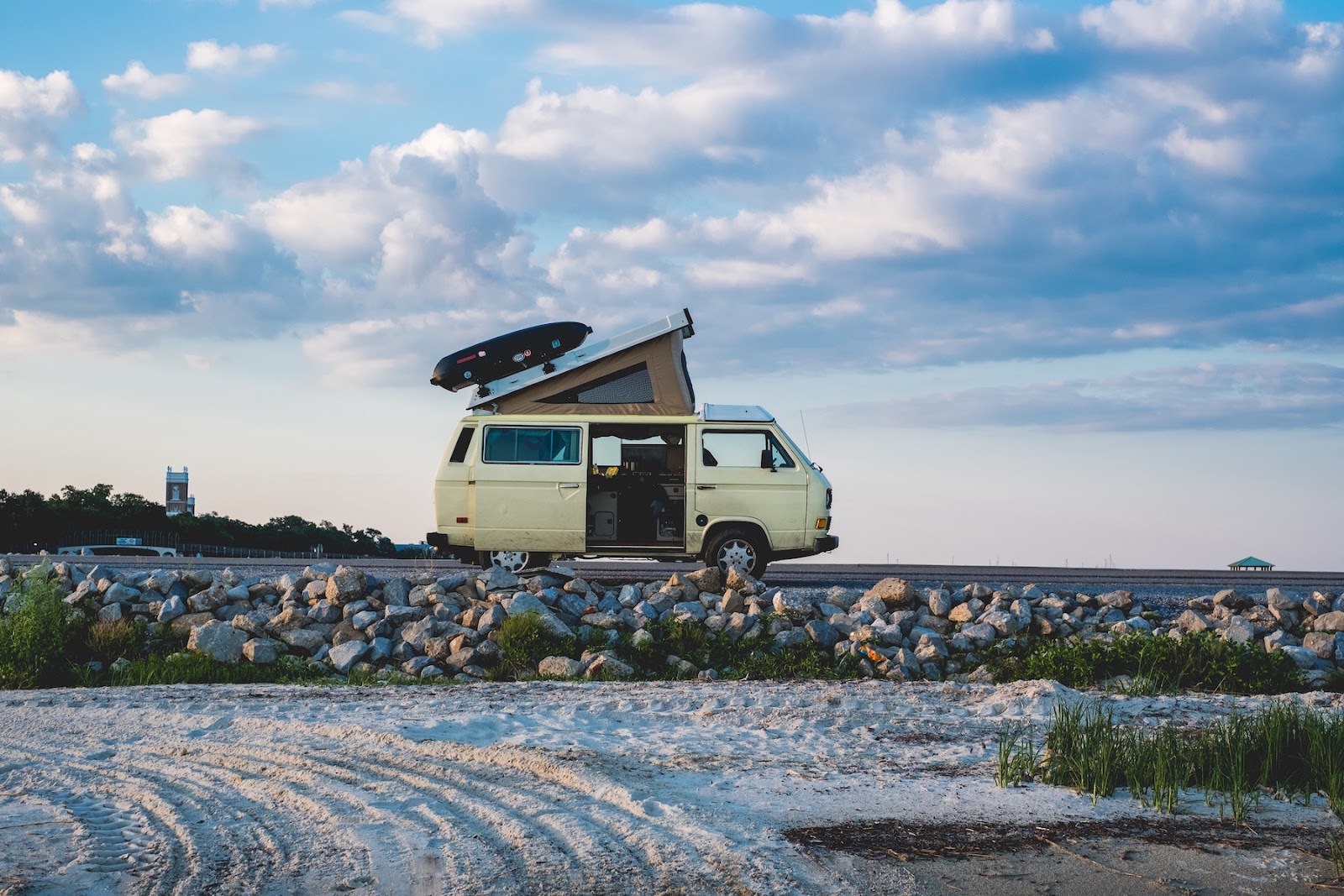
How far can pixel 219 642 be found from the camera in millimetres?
11664

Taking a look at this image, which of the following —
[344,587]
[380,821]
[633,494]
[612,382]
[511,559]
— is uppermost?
[612,382]

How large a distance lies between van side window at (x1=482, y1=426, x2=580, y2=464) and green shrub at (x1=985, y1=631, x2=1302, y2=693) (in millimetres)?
6582

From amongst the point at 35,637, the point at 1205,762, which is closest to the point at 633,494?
the point at 35,637

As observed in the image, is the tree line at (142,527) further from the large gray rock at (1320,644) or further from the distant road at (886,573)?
the large gray rock at (1320,644)

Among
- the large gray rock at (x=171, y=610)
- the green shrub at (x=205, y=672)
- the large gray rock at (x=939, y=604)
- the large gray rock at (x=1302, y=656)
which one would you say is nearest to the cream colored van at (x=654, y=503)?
the large gray rock at (x=939, y=604)

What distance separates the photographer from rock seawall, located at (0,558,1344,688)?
11578 mm

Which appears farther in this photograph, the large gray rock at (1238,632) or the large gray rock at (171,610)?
the large gray rock at (171,610)

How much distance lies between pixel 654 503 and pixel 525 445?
181 cm

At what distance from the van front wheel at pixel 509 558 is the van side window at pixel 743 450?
2.57m

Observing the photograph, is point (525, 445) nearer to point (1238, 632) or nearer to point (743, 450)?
point (743, 450)

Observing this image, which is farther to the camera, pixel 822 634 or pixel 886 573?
pixel 886 573

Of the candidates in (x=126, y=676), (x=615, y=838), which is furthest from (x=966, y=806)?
(x=126, y=676)

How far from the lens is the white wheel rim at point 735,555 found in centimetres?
1587

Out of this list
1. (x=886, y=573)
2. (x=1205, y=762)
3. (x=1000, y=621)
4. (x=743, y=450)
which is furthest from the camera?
(x=886, y=573)
